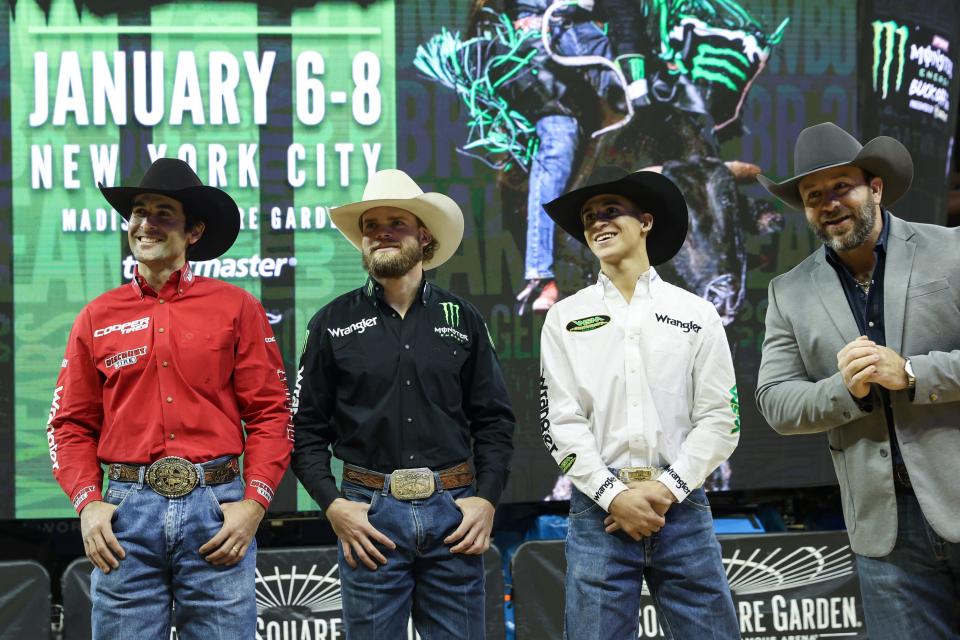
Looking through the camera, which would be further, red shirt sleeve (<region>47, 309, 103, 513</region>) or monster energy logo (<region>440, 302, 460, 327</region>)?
monster energy logo (<region>440, 302, 460, 327</region>)

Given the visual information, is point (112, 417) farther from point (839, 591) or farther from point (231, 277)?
point (839, 591)

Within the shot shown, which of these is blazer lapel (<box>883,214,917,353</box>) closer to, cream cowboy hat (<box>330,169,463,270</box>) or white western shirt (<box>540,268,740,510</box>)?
white western shirt (<box>540,268,740,510</box>)

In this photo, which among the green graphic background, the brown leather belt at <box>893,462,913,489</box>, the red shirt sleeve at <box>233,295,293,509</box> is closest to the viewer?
the brown leather belt at <box>893,462,913,489</box>

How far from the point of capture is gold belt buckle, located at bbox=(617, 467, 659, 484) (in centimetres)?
305

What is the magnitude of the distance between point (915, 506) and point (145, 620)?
224cm

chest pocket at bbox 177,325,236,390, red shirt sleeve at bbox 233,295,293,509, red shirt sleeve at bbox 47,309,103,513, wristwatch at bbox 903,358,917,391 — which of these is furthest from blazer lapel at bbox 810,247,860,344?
red shirt sleeve at bbox 47,309,103,513

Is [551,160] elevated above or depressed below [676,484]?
above

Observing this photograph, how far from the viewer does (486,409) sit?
11.1ft

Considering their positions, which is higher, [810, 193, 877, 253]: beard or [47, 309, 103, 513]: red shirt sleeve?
[810, 193, 877, 253]: beard

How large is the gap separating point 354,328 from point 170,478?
0.74 m

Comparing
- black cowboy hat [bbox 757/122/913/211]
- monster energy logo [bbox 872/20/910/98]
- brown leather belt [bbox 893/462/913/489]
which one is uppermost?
monster energy logo [bbox 872/20/910/98]

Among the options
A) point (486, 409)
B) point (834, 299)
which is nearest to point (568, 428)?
point (486, 409)

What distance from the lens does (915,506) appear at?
2814 mm

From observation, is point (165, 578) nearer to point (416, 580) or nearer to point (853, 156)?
point (416, 580)
